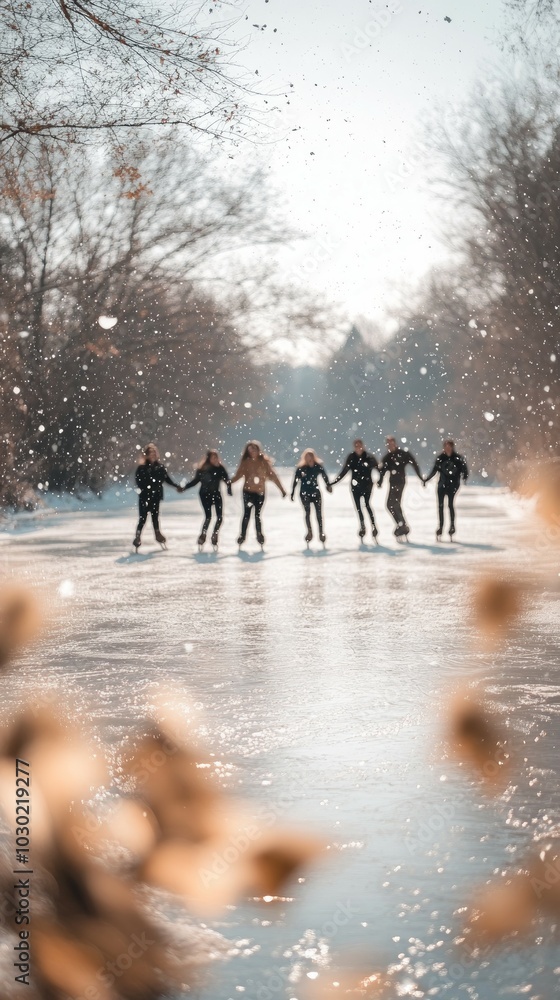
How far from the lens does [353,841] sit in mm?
4664

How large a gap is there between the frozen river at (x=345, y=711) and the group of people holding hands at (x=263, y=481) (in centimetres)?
254

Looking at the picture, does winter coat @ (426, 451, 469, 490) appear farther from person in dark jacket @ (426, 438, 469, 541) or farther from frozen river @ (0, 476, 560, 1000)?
frozen river @ (0, 476, 560, 1000)

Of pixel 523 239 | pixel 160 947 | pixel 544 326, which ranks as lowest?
pixel 160 947

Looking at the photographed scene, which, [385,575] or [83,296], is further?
[83,296]

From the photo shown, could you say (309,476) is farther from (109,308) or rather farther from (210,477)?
(109,308)

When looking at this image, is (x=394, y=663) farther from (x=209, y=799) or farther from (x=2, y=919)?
(x=2, y=919)

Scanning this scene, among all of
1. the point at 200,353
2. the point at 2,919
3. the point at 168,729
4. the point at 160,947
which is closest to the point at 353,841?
the point at 160,947

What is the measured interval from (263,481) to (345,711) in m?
12.7

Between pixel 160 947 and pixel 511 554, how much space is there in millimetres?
14216

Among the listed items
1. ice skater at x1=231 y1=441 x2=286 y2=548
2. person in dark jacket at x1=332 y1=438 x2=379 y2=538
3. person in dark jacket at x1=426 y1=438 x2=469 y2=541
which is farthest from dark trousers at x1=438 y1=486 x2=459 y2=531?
ice skater at x1=231 y1=441 x2=286 y2=548

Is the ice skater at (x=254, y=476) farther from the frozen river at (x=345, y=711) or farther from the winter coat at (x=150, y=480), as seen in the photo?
the frozen river at (x=345, y=711)

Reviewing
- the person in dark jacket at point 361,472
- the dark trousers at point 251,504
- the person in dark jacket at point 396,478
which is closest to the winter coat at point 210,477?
the dark trousers at point 251,504

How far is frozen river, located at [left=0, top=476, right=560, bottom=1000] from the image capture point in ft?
11.9

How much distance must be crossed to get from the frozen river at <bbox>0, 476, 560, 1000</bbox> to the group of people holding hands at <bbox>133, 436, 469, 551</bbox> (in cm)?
254
